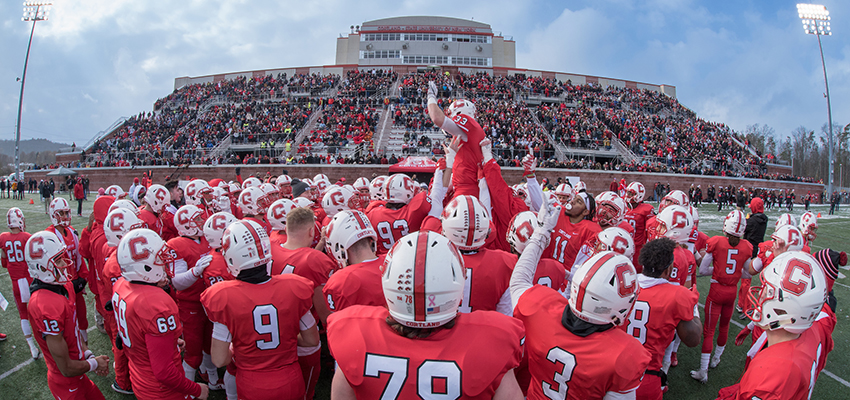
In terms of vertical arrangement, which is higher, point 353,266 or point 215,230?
point 215,230

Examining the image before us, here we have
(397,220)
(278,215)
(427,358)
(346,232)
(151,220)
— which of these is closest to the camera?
(427,358)

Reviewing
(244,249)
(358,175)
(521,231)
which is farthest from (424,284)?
(358,175)

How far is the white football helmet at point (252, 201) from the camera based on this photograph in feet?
20.3

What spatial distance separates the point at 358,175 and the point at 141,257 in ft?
73.9

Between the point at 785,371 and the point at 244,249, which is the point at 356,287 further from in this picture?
the point at 785,371

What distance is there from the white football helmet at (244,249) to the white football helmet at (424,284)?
5.09 feet

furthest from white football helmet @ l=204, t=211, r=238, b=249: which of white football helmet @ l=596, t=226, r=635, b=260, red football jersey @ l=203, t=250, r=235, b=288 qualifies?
white football helmet @ l=596, t=226, r=635, b=260

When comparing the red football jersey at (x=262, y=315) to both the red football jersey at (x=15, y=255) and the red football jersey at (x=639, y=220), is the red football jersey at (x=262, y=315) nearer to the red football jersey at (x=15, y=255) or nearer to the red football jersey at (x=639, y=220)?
the red football jersey at (x=15, y=255)

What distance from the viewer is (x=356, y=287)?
2951 mm

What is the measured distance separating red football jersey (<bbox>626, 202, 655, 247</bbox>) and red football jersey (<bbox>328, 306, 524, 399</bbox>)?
6.17 m

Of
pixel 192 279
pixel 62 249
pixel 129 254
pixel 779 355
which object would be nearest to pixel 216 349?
pixel 129 254

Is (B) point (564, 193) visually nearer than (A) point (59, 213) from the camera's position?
No

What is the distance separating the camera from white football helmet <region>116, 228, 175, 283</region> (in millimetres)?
2971

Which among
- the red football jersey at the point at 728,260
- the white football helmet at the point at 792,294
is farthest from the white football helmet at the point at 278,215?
the red football jersey at the point at 728,260
